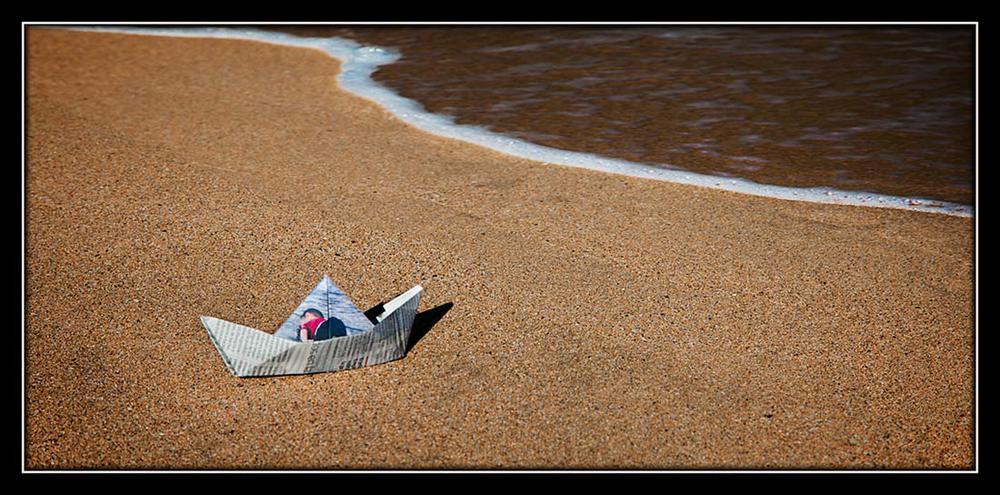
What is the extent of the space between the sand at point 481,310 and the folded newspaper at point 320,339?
0.06m

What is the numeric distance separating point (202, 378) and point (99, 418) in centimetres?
29

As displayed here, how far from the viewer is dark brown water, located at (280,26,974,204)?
4.77 m

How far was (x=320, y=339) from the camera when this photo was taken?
2490 mm

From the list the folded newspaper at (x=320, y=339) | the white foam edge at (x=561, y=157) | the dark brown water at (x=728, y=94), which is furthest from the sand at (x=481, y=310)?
the dark brown water at (x=728, y=94)

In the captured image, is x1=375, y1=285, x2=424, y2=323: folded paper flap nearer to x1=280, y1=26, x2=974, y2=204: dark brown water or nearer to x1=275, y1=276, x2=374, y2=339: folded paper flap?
x1=275, y1=276, x2=374, y2=339: folded paper flap

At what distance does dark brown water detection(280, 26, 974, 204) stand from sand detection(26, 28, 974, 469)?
76 cm

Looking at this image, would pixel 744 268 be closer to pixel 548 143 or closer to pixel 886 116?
pixel 548 143

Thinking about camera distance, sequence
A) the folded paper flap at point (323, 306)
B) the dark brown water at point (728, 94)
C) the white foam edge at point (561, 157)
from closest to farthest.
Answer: the folded paper flap at point (323, 306)
the white foam edge at point (561, 157)
the dark brown water at point (728, 94)

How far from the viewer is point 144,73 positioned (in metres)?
6.02

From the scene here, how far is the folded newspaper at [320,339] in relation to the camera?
92.7 inches

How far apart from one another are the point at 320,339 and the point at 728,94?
14.6 ft

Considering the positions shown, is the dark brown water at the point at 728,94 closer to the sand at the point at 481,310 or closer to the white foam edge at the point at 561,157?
the white foam edge at the point at 561,157

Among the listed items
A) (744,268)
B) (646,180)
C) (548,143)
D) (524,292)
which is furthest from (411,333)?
(548,143)

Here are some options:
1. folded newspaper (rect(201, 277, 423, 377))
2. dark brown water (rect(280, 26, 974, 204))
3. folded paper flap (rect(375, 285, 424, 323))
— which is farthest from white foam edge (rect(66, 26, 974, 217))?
folded newspaper (rect(201, 277, 423, 377))
